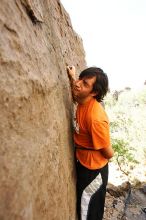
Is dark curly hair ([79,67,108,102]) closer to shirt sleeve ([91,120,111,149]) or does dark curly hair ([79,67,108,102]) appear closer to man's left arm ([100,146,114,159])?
shirt sleeve ([91,120,111,149])

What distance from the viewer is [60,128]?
7.59ft

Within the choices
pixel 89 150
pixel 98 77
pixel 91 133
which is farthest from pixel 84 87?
pixel 89 150

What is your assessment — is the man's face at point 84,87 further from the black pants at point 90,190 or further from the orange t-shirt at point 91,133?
the black pants at point 90,190

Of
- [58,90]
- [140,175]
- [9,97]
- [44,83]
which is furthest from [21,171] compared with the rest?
[140,175]

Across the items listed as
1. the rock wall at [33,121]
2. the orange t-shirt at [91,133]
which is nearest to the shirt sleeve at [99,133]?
the orange t-shirt at [91,133]

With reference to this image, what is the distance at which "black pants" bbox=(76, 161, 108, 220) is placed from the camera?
2715 millimetres

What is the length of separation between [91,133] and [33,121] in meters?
0.91

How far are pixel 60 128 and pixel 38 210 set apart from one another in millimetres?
738

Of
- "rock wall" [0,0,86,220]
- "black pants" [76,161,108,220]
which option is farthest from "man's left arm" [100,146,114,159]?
"rock wall" [0,0,86,220]

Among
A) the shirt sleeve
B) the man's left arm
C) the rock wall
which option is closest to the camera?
the rock wall

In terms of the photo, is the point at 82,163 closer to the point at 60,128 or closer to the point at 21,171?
the point at 60,128

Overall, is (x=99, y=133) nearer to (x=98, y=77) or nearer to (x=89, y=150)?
(x=89, y=150)

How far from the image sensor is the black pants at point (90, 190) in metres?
2.71

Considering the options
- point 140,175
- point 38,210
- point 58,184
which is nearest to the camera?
point 38,210
